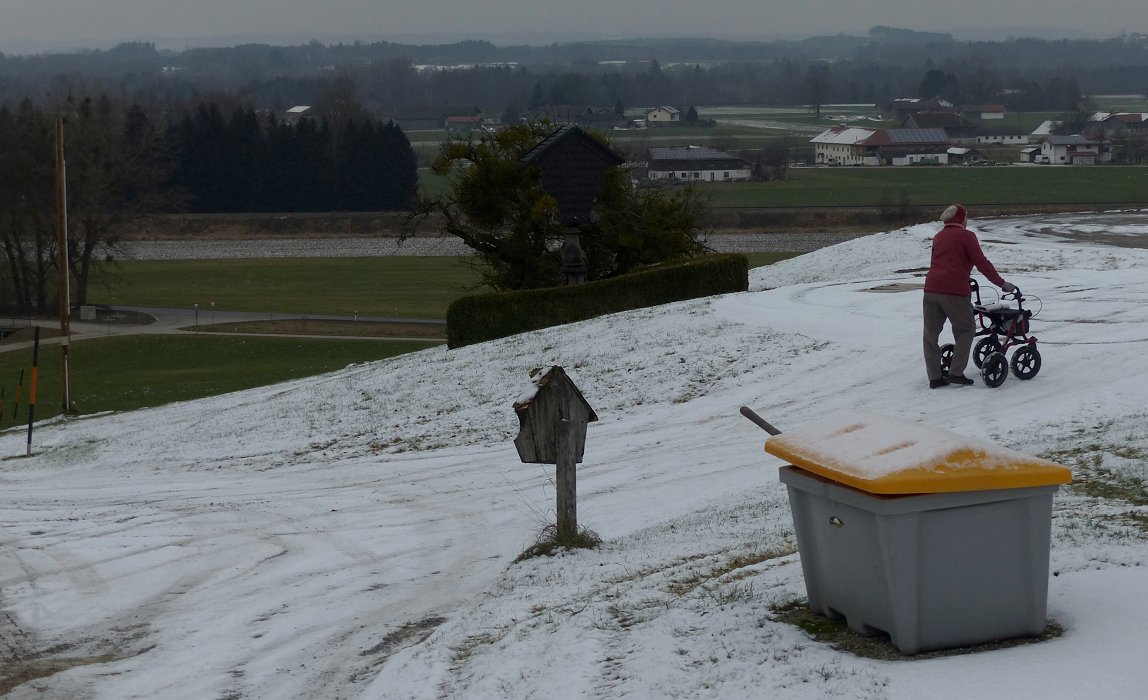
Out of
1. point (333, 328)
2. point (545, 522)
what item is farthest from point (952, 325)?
point (333, 328)

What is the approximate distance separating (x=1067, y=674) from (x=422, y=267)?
76314 mm

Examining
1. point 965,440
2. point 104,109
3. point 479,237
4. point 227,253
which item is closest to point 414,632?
point 965,440

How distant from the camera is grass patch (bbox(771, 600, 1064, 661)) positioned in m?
6.68

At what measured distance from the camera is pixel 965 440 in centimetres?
677

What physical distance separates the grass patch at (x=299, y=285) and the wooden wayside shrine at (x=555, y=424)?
45512 mm

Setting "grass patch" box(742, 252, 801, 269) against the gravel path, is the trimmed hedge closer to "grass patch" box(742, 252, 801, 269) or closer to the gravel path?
"grass patch" box(742, 252, 801, 269)

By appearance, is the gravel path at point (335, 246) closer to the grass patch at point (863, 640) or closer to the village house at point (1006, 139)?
the grass patch at point (863, 640)

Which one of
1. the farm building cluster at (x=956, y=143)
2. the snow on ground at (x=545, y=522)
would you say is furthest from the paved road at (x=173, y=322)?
the farm building cluster at (x=956, y=143)

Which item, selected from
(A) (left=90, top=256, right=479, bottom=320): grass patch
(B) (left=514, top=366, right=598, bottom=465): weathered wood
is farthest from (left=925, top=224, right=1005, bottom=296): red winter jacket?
(A) (left=90, top=256, right=479, bottom=320): grass patch

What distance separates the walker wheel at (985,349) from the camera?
15250 mm

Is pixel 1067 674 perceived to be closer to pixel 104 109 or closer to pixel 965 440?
pixel 965 440

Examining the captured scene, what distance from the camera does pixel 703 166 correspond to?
458ft

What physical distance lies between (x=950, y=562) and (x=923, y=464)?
1.78 ft

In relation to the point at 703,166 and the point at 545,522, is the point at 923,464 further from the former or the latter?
the point at 703,166
